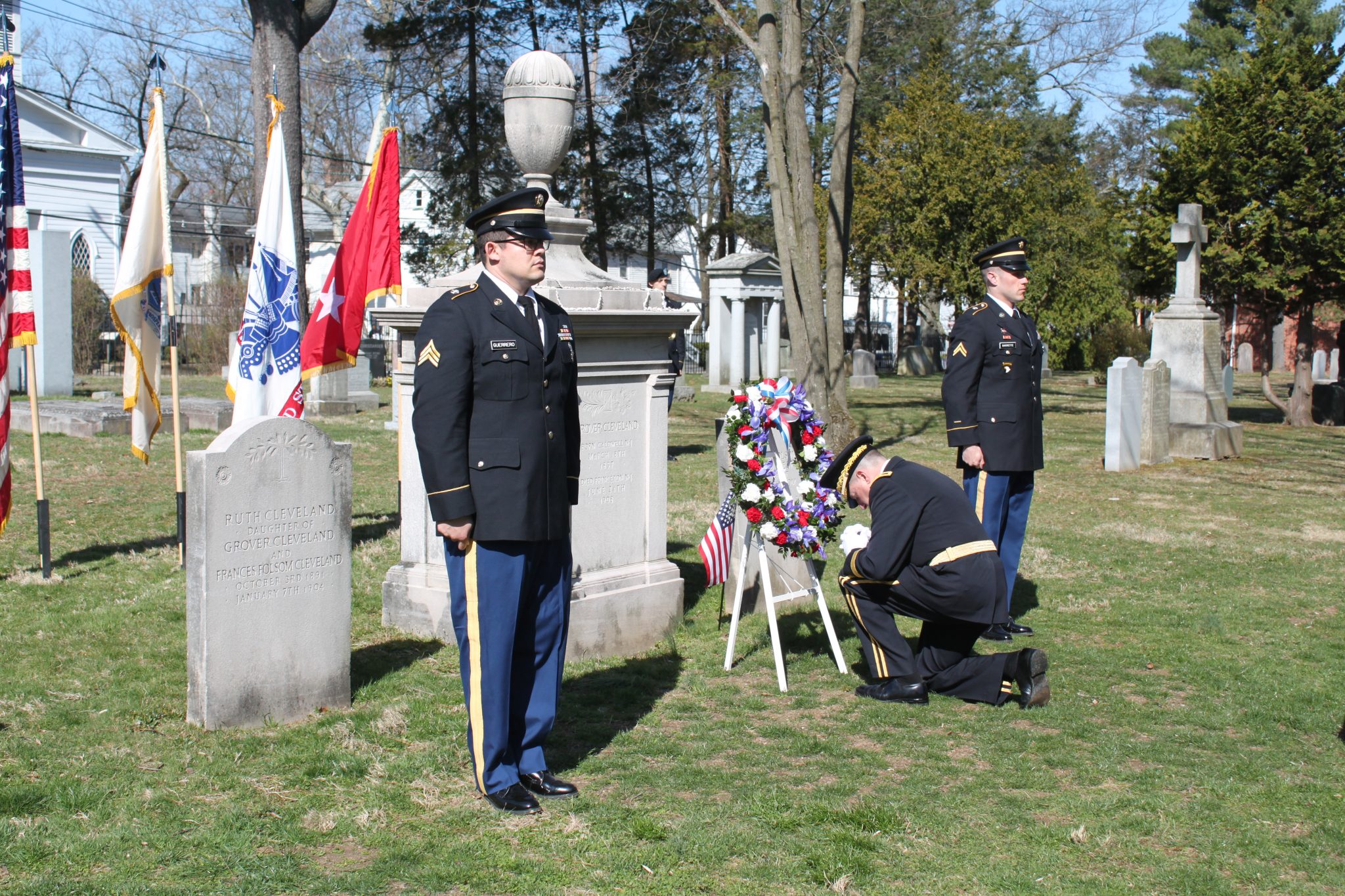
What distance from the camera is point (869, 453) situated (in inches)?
236

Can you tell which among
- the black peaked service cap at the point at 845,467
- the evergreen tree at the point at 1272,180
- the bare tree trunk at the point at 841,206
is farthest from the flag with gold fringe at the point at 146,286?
the evergreen tree at the point at 1272,180

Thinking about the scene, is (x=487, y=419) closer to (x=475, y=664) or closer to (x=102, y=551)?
(x=475, y=664)

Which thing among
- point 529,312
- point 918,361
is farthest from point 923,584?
point 918,361

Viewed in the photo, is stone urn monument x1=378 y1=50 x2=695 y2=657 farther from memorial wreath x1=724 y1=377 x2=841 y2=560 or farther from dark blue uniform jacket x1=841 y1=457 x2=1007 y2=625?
dark blue uniform jacket x1=841 y1=457 x2=1007 y2=625

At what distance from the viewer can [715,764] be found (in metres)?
Result: 5.05

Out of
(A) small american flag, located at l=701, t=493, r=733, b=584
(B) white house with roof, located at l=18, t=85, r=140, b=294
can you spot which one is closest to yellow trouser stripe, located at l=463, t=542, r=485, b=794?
(A) small american flag, located at l=701, t=493, r=733, b=584

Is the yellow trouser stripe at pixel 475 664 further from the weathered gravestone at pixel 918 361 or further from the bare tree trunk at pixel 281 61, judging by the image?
the weathered gravestone at pixel 918 361

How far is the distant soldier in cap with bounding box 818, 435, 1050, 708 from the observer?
578 cm

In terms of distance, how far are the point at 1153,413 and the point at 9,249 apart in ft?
39.6

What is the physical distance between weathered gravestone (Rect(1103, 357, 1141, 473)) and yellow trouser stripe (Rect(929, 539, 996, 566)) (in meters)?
9.01

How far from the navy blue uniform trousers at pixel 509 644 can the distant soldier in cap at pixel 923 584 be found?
1.68m

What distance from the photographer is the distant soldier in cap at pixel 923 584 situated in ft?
19.0

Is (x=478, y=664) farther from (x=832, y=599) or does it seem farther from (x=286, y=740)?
(x=832, y=599)

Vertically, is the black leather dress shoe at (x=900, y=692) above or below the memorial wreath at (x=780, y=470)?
below
